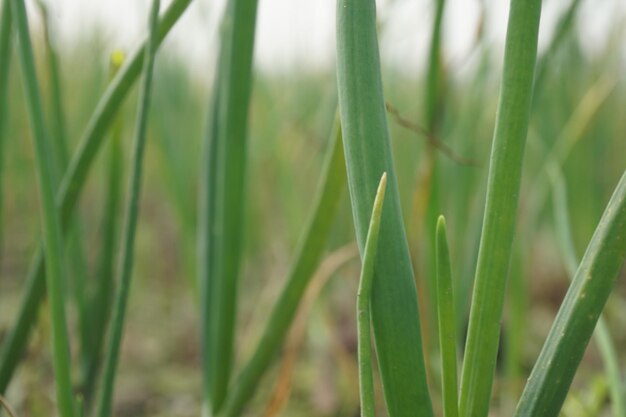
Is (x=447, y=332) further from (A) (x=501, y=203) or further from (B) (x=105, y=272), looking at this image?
(B) (x=105, y=272)

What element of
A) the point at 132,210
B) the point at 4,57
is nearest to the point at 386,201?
the point at 132,210

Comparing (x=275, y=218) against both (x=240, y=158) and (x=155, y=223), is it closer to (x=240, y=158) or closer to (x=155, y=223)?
(x=155, y=223)

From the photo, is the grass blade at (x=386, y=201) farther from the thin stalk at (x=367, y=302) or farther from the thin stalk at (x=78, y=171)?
the thin stalk at (x=78, y=171)

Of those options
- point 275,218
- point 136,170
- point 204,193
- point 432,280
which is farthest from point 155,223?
point 136,170

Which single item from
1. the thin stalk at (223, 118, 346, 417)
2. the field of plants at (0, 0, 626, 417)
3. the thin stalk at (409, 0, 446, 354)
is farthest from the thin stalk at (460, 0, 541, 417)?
the thin stalk at (409, 0, 446, 354)

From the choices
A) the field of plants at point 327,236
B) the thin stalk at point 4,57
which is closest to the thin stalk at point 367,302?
the field of plants at point 327,236
